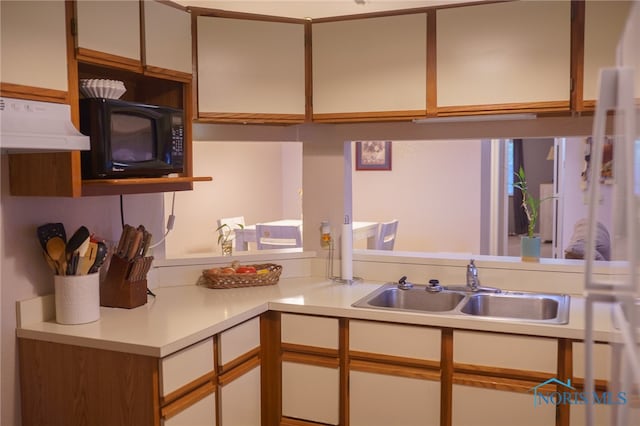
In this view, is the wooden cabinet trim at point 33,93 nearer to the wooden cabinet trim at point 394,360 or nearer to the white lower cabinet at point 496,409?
the wooden cabinet trim at point 394,360

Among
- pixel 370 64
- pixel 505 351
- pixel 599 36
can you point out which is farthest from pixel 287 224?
pixel 599 36

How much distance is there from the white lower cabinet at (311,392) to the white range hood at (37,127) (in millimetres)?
1347

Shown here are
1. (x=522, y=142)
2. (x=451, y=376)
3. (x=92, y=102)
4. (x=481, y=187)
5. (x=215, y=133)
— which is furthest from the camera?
(x=522, y=142)

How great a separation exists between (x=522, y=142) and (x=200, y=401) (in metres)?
8.22

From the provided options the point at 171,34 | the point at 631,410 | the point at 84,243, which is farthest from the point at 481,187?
the point at 631,410

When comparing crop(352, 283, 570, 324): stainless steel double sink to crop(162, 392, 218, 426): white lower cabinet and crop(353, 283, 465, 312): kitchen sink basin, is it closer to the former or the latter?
crop(353, 283, 465, 312): kitchen sink basin

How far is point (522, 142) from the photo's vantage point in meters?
9.26

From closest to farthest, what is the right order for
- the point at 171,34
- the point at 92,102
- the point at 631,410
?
1. the point at 631,410
2. the point at 92,102
3. the point at 171,34

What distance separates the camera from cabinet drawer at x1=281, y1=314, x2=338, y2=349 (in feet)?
8.28

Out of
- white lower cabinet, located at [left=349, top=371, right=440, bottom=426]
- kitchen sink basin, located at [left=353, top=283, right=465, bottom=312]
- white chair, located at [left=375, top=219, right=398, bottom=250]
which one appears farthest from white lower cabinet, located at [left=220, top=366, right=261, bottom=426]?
white chair, located at [left=375, top=219, right=398, bottom=250]

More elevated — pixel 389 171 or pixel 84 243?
pixel 389 171

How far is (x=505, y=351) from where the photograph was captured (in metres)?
2.25

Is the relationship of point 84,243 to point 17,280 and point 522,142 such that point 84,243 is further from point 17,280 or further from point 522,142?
point 522,142

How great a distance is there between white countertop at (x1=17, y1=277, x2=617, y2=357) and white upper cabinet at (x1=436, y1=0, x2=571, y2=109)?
3.10ft
